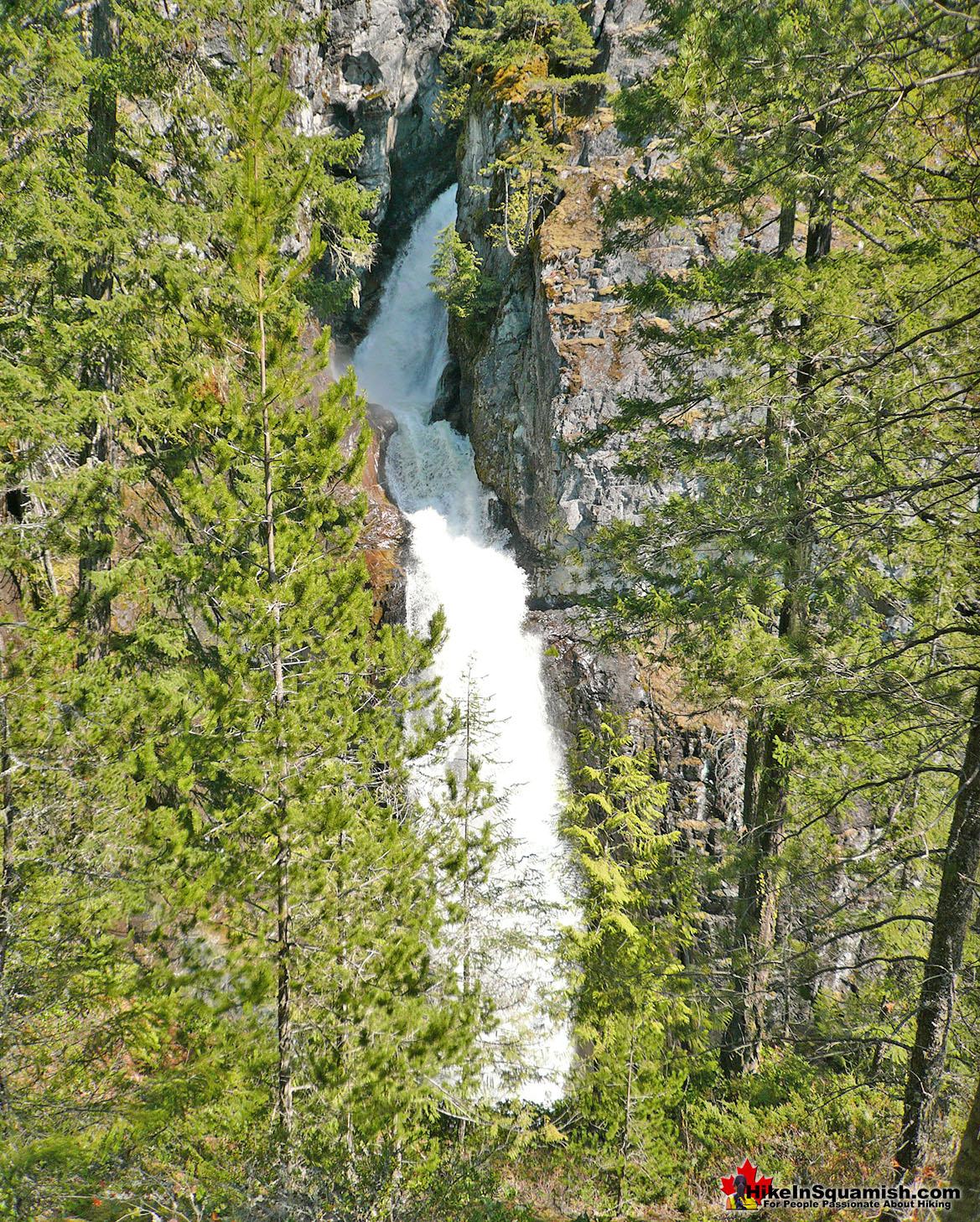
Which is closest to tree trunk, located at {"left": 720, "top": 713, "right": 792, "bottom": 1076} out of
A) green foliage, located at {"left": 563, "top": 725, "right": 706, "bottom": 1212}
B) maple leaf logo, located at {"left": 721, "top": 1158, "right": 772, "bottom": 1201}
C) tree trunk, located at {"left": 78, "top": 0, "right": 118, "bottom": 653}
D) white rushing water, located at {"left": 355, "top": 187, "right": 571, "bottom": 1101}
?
green foliage, located at {"left": 563, "top": 725, "right": 706, "bottom": 1212}

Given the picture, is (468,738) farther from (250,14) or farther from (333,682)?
(250,14)

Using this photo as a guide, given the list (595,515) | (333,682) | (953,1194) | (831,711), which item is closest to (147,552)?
(333,682)

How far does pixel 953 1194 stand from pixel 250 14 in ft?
29.4

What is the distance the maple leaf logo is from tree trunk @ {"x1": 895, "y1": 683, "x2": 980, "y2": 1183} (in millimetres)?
2720

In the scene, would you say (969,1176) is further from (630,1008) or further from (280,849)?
(280,849)

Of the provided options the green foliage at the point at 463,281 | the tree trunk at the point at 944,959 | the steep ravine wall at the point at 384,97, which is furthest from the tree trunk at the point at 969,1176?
the steep ravine wall at the point at 384,97

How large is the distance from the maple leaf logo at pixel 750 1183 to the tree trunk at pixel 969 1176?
387 cm

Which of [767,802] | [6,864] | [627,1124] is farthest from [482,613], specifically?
[6,864]

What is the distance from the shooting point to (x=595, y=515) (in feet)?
58.2

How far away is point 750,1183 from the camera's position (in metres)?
5.99

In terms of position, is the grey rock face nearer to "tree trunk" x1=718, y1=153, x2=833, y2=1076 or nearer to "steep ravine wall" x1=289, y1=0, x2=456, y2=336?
"steep ravine wall" x1=289, y1=0, x2=456, y2=336

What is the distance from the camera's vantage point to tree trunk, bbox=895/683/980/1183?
147 inches

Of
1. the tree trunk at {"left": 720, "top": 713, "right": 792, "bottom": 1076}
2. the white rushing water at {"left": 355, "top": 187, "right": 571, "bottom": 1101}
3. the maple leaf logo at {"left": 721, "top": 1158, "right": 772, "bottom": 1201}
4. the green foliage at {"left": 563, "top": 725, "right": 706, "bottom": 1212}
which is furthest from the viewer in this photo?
the white rushing water at {"left": 355, "top": 187, "right": 571, "bottom": 1101}

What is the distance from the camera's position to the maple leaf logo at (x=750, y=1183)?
5.86m
